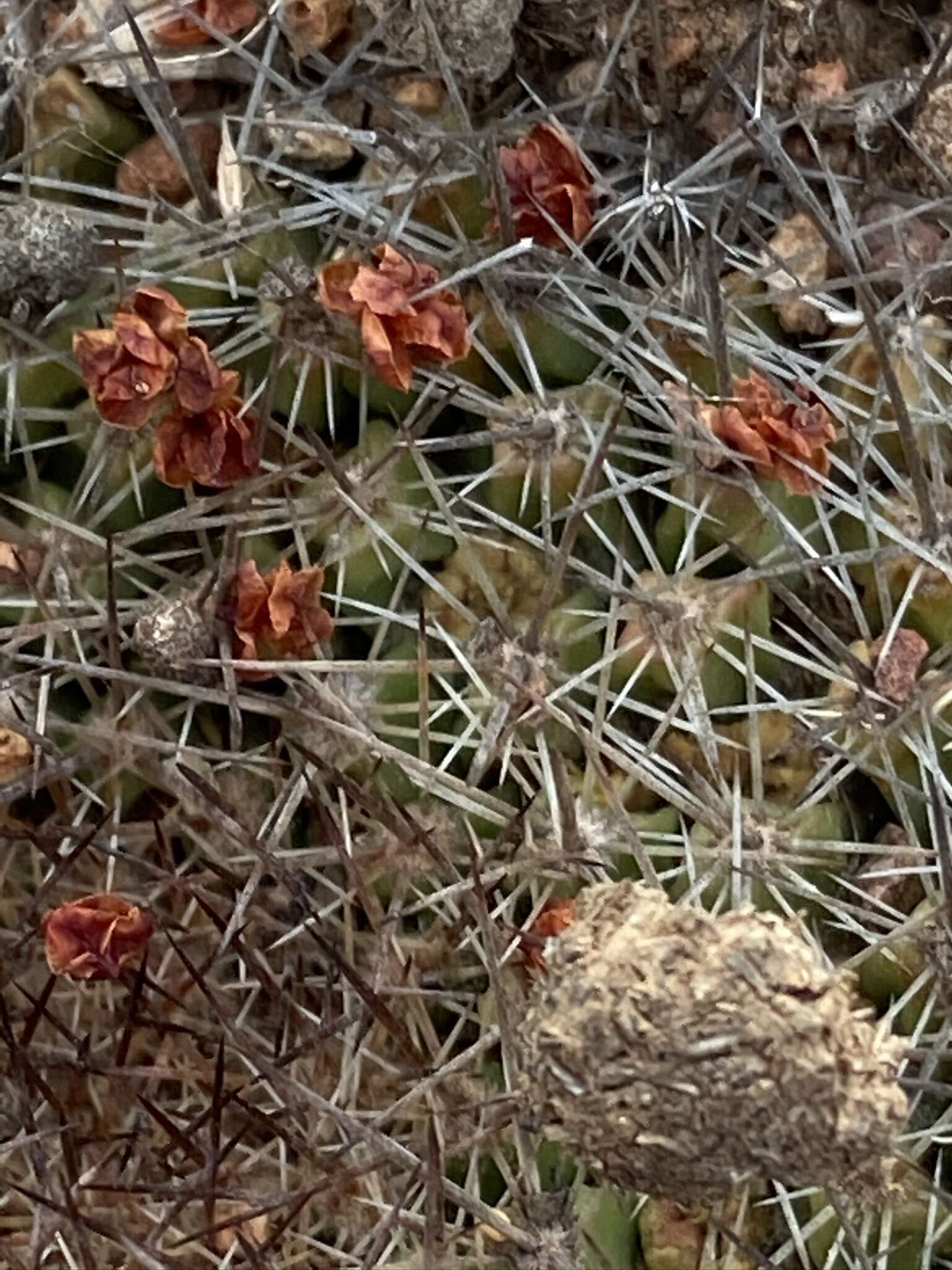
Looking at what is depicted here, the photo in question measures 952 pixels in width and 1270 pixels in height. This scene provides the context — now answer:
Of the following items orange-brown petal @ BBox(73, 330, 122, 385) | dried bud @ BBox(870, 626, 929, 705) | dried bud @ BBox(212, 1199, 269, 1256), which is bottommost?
dried bud @ BBox(212, 1199, 269, 1256)

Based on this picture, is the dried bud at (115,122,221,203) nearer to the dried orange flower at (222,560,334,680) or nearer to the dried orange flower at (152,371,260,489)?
the dried orange flower at (152,371,260,489)

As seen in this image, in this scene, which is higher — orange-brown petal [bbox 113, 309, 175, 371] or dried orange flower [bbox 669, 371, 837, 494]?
orange-brown petal [bbox 113, 309, 175, 371]

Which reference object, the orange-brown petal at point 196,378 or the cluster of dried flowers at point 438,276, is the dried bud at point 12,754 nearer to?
the orange-brown petal at point 196,378

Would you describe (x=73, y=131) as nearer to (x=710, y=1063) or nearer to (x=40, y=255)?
(x=40, y=255)

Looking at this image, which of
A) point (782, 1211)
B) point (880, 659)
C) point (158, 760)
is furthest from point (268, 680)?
point (782, 1211)

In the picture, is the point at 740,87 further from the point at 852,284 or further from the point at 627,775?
the point at 627,775

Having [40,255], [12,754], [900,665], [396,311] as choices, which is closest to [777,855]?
[900,665]

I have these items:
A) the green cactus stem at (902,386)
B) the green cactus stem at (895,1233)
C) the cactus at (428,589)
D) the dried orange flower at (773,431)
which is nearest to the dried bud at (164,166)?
the cactus at (428,589)

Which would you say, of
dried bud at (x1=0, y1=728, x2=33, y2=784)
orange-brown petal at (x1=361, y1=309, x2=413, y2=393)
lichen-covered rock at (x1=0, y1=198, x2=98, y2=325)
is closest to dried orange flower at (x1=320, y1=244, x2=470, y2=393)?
orange-brown petal at (x1=361, y1=309, x2=413, y2=393)
